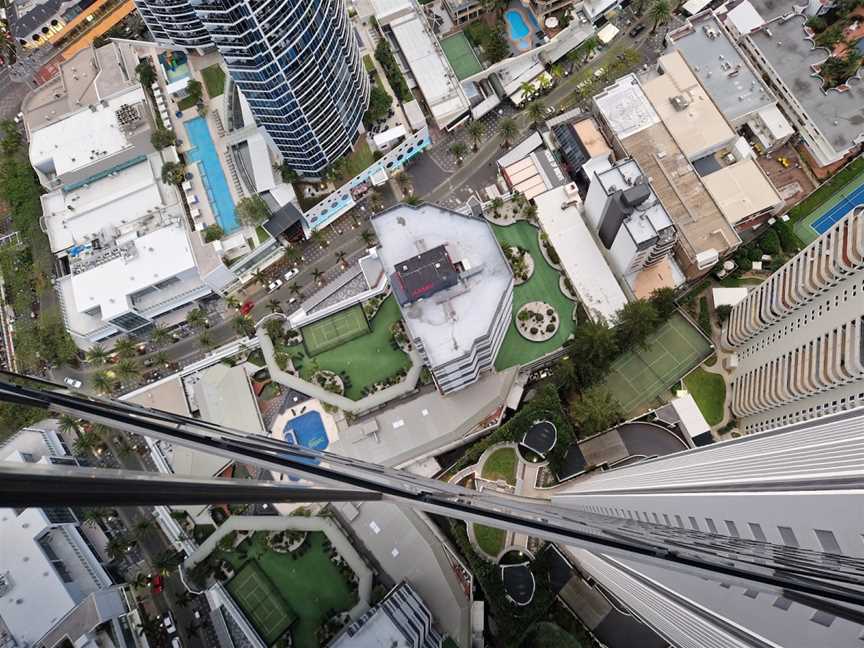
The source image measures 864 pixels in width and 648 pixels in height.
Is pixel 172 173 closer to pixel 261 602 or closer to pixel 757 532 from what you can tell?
pixel 261 602

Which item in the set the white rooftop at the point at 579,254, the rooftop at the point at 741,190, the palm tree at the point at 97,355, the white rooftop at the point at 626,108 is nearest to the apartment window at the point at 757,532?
the white rooftop at the point at 579,254

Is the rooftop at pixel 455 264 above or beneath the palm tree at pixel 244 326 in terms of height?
beneath

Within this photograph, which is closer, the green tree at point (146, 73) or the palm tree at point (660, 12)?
the palm tree at point (660, 12)

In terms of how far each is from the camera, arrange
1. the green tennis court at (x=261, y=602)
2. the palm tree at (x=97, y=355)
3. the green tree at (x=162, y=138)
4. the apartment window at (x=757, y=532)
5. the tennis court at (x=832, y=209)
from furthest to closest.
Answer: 1. the green tree at (x=162, y=138)
2. the tennis court at (x=832, y=209)
3. the palm tree at (x=97, y=355)
4. the green tennis court at (x=261, y=602)
5. the apartment window at (x=757, y=532)

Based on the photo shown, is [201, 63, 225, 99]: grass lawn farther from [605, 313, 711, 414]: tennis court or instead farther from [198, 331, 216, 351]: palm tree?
[605, 313, 711, 414]: tennis court

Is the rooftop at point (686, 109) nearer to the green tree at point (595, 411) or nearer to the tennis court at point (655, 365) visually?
the tennis court at point (655, 365)
